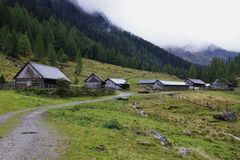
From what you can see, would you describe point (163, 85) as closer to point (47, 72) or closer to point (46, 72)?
point (47, 72)

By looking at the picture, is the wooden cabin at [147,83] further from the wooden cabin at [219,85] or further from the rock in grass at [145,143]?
the rock in grass at [145,143]

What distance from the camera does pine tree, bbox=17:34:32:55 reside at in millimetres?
165500

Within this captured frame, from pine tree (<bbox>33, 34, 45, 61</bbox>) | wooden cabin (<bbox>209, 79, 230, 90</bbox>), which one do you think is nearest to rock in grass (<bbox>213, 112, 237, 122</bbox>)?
pine tree (<bbox>33, 34, 45, 61</bbox>)

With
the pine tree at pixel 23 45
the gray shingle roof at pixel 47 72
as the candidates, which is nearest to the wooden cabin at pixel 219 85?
the pine tree at pixel 23 45

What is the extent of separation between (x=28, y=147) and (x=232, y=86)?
183 meters

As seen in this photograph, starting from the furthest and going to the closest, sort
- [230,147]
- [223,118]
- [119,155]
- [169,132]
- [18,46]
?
[18,46], [223,118], [169,132], [230,147], [119,155]

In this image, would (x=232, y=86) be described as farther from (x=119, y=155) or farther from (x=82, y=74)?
(x=119, y=155)

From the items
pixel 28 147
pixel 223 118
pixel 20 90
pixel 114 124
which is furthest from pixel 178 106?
pixel 28 147

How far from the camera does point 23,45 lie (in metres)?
168

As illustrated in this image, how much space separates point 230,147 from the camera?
36844mm

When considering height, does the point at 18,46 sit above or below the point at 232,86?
above

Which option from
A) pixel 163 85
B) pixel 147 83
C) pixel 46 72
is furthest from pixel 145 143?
pixel 147 83

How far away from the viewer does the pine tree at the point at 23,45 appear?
16550cm

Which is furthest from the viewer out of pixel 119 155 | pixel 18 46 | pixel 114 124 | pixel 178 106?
pixel 18 46
